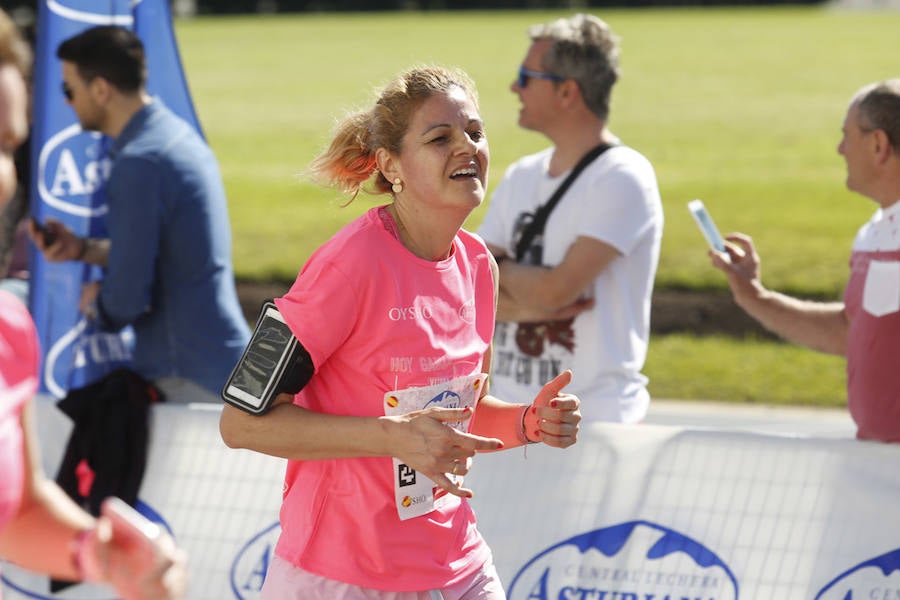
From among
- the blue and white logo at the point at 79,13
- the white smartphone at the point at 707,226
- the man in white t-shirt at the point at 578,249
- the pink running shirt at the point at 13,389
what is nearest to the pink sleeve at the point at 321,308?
the pink running shirt at the point at 13,389

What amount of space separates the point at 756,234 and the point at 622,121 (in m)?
11.6

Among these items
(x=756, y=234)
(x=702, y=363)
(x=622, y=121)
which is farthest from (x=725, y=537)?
(x=622, y=121)

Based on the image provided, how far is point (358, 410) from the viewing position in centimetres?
300

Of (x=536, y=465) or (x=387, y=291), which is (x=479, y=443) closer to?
(x=387, y=291)

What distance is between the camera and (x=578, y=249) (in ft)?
15.4

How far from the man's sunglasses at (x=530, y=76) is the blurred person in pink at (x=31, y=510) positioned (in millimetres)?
2997

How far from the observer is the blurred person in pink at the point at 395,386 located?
9.50 ft

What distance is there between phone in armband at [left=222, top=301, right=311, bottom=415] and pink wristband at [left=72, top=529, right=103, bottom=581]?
721mm

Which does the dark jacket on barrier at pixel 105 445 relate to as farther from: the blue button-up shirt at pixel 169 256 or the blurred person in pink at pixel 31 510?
the blurred person in pink at pixel 31 510

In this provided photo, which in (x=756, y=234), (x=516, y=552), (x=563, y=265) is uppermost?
(x=563, y=265)

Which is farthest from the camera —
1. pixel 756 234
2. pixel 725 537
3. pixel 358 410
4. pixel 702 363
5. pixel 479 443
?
pixel 756 234

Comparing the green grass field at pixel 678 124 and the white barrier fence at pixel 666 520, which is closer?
the white barrier fence at pixel 666 520

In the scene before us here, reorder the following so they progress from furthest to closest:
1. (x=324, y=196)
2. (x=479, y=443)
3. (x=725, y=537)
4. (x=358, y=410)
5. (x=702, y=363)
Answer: (x=324, y=196) < (x=702, y=363) < (x=725, y=537) < (x=358, y=410) < (x=479, y=443)

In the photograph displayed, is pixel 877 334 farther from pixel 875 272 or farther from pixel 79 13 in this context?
pixel 79 13
